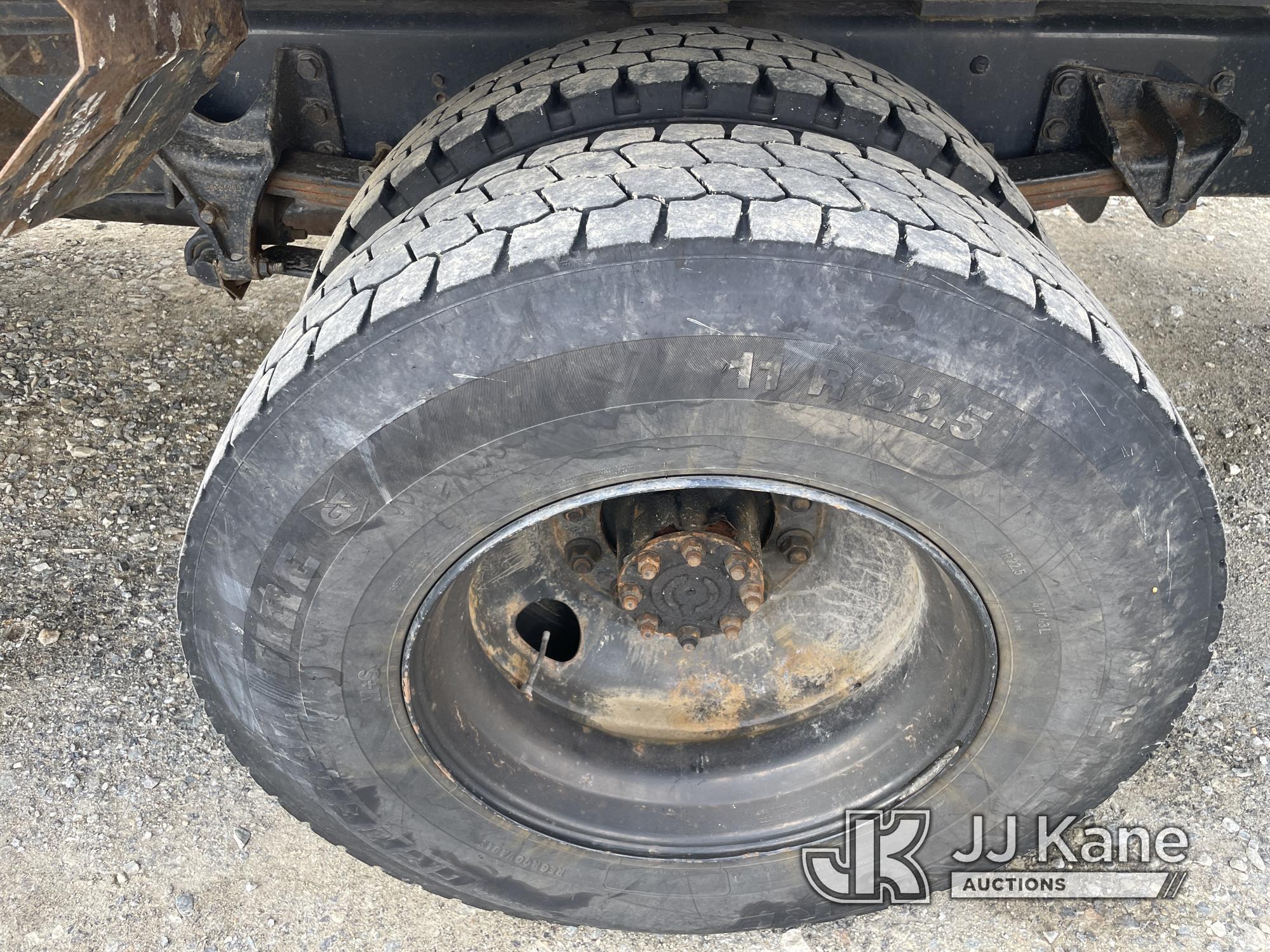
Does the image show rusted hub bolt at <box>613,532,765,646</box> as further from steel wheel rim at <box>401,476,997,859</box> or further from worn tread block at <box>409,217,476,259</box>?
worn tread block at <box>409,217,476,259</box>

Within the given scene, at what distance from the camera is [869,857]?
78.8 inches

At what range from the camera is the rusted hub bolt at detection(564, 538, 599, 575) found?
2104mm

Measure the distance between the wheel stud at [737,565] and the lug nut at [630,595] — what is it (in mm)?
169

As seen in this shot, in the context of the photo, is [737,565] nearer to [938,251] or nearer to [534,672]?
[534,672]

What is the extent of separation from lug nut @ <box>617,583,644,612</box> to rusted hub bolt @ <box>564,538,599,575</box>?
0.52 feet

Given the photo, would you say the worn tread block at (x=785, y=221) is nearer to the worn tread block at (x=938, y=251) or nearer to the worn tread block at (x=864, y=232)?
the worn tread block at (x=864, y=232)

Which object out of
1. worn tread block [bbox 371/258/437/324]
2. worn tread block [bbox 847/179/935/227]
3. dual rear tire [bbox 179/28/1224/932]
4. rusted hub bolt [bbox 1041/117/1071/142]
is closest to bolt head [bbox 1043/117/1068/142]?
rusted hub bolt [bbox 1041/117/1071/142]

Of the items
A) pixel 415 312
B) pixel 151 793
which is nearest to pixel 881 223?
pixel 415 312

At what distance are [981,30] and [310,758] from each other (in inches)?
77.9

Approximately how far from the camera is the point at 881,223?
1.53 meters

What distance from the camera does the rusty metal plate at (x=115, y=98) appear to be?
1382mm

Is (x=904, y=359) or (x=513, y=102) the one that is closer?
(x=904, y=359)

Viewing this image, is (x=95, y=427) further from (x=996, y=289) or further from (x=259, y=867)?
(x=996, y=289)

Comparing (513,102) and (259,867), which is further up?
(513,102)
